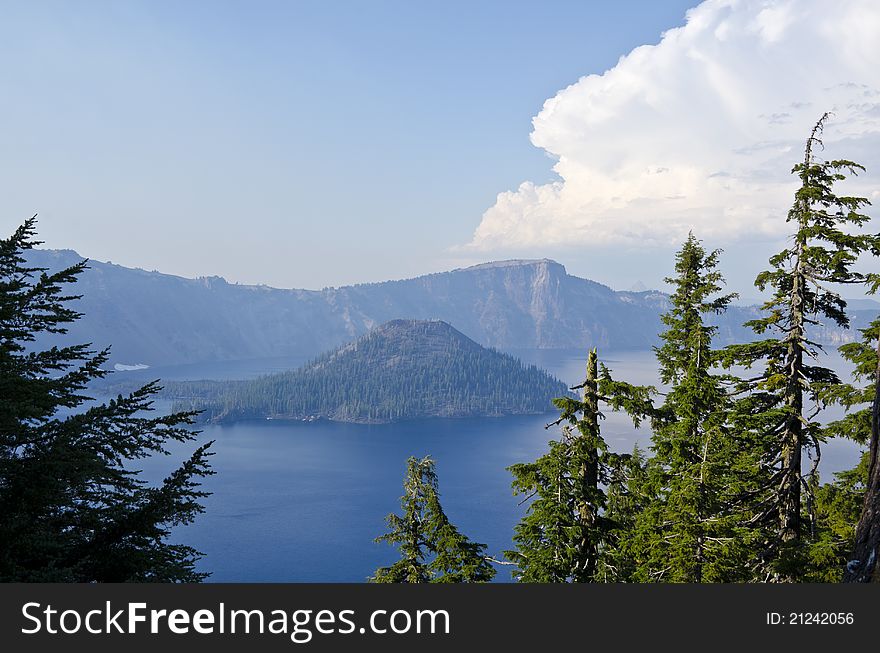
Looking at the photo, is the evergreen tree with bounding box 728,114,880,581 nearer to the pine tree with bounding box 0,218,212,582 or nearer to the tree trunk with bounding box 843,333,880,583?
the tree trunk with bounding box 843,333,880,583

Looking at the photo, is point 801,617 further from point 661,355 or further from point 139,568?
point 661,355

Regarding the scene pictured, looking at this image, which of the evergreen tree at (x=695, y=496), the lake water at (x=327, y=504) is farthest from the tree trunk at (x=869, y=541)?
the lake water at (x=327, y=504)

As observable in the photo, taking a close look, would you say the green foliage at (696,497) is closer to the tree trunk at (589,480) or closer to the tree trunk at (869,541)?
the tree trunk at (589,480)

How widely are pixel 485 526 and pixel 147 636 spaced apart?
111 m

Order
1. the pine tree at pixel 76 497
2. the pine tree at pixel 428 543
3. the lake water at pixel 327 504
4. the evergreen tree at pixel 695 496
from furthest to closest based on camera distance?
the lake water at pixel 327 504
the pine tree at pixel 428 543
the evergreen tree at pixel 695 496
the pine tree at pixel 76 497

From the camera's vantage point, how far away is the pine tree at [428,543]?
1744cm

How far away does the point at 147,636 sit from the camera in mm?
6605

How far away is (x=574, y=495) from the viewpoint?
15.1 meters

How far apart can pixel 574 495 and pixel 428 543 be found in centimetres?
609

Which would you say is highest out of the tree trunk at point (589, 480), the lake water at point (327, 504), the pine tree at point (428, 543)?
the tree trunk at point (589, 480)

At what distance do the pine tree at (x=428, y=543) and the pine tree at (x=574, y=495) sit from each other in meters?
1.90

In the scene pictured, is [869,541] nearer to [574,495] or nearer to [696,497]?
[696,497]

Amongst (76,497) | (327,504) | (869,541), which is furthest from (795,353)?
(327,504)

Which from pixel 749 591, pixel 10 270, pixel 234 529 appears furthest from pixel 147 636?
pixel 234 529
